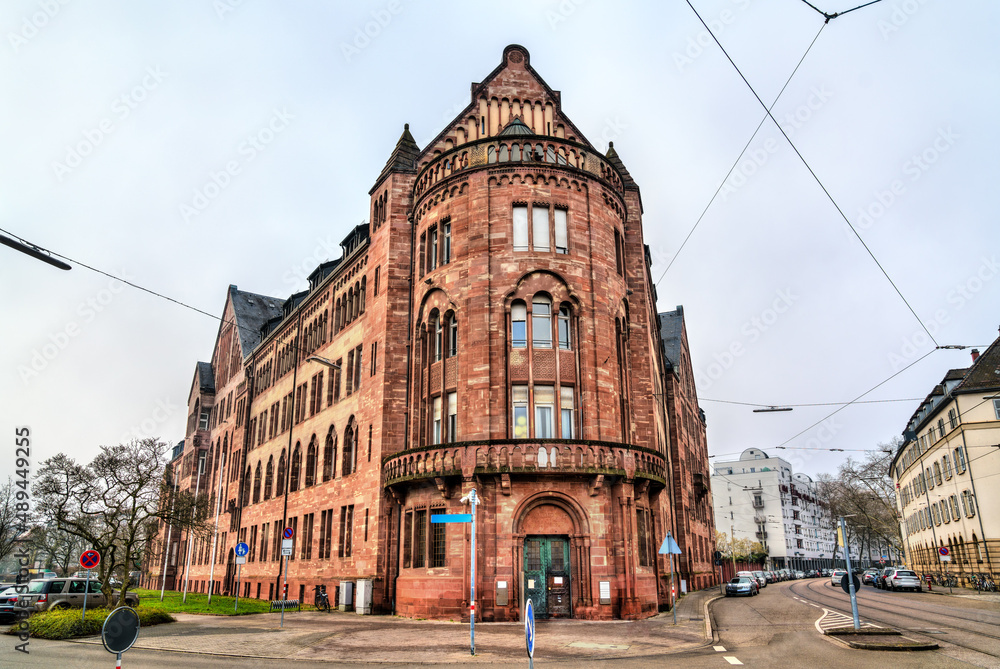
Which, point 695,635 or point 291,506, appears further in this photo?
point 291,506

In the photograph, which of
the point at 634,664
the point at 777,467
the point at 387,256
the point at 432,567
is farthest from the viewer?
the point at 777,467

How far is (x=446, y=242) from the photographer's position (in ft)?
100

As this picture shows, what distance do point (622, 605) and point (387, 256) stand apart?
1846cm

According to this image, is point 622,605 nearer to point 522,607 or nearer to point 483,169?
point 522,607

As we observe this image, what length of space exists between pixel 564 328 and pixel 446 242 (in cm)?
638

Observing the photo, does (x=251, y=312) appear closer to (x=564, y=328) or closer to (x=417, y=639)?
(x=564, y=328)

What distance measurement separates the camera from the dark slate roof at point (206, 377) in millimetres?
69688

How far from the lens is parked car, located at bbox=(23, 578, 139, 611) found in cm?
2794

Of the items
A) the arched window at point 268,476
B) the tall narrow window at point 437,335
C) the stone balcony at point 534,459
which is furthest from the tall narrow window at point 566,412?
the arched window at point 268,476

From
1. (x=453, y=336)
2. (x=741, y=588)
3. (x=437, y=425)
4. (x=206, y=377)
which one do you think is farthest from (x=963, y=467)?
(x=206, y=377)

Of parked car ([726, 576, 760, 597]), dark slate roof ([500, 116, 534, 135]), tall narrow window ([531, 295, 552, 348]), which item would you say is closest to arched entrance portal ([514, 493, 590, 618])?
tall narrow window ([531, 295, 552, 348])

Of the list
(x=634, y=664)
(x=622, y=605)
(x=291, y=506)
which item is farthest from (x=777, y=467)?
(x=634, y=664)

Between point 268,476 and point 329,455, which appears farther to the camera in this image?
point 268,476

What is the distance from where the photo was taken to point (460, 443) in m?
25.6
